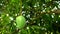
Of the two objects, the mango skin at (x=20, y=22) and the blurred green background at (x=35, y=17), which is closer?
the mango skin at (x=20, y=22)

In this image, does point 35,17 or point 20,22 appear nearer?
point 20,22

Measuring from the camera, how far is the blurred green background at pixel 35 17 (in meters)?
1.08

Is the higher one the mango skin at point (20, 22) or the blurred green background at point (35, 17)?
the mango skin at point (20, 22)

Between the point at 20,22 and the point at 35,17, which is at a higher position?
the point at 20,22

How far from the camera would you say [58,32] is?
4.10 ft

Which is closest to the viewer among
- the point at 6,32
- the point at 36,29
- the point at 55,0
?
the point at 36,29

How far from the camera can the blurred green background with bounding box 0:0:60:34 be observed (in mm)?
1079

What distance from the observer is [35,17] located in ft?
4.00

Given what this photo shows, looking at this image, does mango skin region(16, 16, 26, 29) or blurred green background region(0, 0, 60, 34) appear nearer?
mango skin region(16, 16, 26, 29)

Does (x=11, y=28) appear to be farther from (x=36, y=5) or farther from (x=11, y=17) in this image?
(x=36, y=5)

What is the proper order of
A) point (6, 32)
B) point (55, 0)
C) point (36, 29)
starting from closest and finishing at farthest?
point (36, 29), point (6, 32), point (55, 0)

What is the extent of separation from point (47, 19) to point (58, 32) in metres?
0.18

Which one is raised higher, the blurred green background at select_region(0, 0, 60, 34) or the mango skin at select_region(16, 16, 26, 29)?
the mango skin at select_region(16, 16, 26, 29)

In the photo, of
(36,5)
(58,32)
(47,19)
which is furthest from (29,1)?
(58,32)
